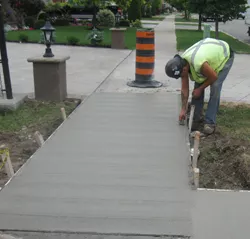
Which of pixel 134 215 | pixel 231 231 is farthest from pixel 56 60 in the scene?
pixel 231 231

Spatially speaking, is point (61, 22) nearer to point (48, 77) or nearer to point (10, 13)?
point (10, 13)

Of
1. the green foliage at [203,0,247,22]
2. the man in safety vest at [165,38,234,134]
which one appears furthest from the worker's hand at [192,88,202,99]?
the green foliage at [203,0,247,22]

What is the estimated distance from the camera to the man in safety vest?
4.76m

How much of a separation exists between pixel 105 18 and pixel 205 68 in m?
22.4

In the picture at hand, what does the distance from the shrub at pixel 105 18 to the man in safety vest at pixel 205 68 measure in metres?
21.8

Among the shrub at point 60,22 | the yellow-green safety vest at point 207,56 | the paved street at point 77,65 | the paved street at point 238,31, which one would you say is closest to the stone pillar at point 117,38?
the paved street at point 77,65

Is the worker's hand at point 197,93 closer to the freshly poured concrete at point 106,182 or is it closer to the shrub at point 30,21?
the freshly poured concrete at point 106,182

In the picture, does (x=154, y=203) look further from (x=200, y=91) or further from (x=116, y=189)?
(x=200, y=91)

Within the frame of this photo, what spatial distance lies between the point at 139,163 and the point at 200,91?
1.67 meters

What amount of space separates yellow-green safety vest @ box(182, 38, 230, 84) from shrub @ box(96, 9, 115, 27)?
2192cm

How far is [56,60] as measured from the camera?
6652 mm

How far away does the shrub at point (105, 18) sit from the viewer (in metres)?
26.0

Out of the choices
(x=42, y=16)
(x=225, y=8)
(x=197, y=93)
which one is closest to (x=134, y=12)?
(x=42, y=16)

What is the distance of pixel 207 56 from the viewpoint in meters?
4.79
